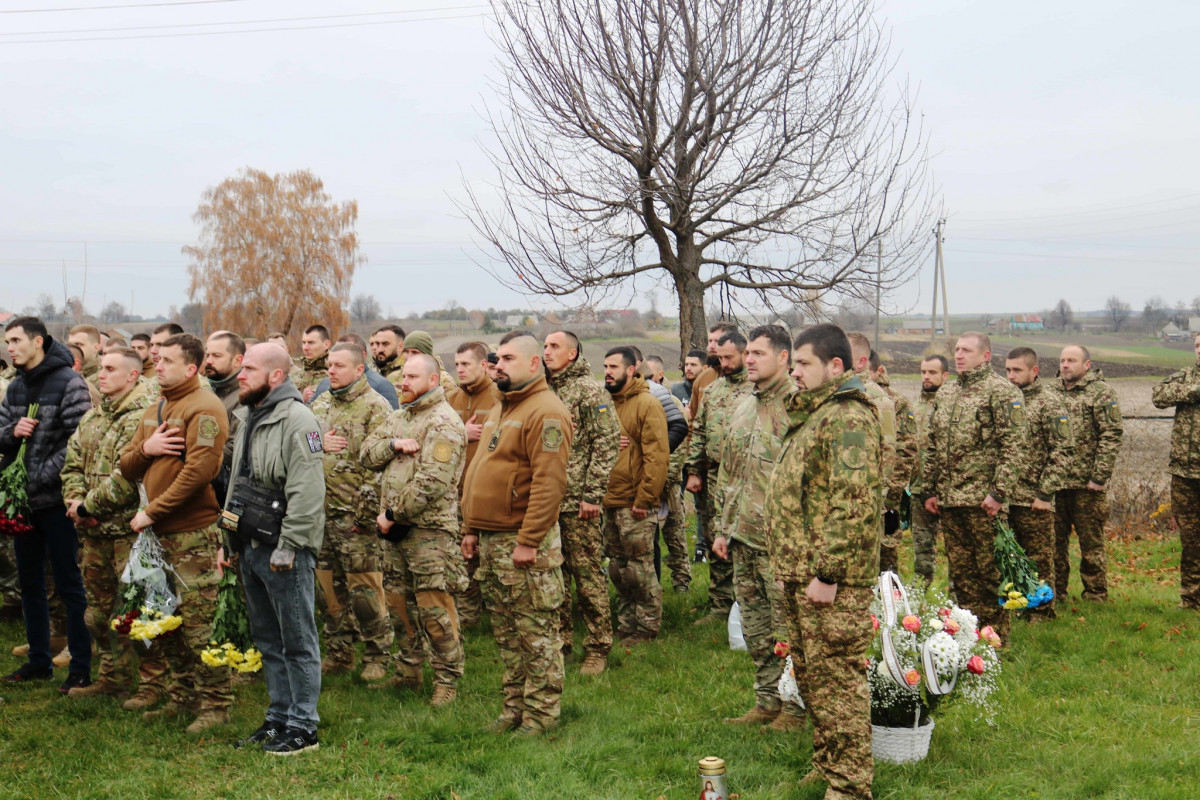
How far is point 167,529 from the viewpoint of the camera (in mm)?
5734

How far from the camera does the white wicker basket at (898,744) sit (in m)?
4.91

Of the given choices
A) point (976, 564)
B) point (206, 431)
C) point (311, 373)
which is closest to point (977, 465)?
point (976, 564)

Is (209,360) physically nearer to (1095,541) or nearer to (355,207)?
(1095,541)

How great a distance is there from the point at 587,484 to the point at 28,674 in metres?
4.43

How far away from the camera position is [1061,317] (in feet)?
106

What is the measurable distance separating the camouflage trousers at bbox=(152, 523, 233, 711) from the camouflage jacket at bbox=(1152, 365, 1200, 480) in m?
8.27

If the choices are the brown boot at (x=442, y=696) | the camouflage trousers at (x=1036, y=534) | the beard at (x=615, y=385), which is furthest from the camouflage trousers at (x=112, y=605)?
the camouflage trousers at (x=1036, y=534)

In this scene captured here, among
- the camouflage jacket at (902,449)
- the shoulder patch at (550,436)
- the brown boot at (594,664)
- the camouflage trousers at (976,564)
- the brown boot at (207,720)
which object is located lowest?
the brown boot at (594,664)

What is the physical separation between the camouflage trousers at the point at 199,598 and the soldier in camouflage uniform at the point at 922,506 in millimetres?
6325

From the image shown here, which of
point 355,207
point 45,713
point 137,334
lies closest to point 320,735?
point 45,713

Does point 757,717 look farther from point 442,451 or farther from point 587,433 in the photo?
point 442,451

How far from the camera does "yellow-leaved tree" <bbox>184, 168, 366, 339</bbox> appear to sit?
3634 cm

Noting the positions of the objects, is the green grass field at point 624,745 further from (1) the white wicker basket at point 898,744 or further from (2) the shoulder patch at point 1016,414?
(2) the shoulder patch at point 1016,414

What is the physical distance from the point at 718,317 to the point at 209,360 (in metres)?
12.0
